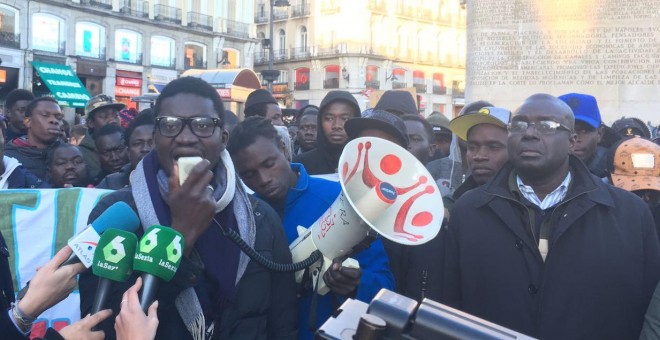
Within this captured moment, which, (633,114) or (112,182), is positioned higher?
(633,114)

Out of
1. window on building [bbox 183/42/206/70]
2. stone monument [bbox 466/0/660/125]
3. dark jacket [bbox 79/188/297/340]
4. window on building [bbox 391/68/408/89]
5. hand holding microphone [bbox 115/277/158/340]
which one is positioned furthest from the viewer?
window on building [bbox 391/68/408/89]

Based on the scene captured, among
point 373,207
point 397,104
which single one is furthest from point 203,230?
point 397,104

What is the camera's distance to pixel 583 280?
2.88 m

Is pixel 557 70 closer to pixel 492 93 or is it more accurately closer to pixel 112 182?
pixel 492 93

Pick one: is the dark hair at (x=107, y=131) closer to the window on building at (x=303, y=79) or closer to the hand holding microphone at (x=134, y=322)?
the hand holding microphone at (x=134, y=322)

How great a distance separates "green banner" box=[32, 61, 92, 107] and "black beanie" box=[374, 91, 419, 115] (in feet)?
79.9

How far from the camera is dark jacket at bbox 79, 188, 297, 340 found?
2250 mm

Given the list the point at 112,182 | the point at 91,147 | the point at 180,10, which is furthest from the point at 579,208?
the point at 180,10

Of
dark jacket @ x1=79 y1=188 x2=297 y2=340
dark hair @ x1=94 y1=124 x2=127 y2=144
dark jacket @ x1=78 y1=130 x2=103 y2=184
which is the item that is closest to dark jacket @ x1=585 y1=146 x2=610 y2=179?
dark jacket @ x1=79 y1=188 x2=297 y2=340

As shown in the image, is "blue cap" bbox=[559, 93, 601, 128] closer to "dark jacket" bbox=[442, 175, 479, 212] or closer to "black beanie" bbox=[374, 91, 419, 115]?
"dark jacket" bbox=[442, 175, 479, 212]

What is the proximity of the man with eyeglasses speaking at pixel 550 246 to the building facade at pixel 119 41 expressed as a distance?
27216mm

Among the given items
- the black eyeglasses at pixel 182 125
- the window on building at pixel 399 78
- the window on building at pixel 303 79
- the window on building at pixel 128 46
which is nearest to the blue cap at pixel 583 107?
the black eyeglasses at pixel 182 125

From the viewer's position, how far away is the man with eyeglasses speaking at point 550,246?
9.46 feet

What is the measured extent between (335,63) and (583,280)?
50.9 metres
